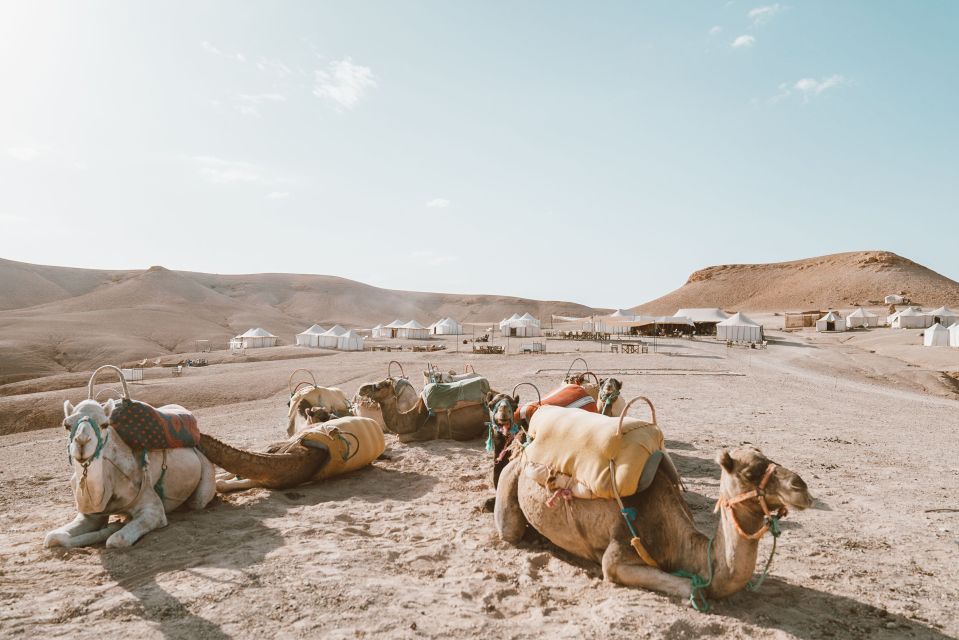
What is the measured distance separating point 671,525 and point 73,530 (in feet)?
17.7

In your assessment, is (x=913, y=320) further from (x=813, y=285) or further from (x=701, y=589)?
(x=701, y=589)

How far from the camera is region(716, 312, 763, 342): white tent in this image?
4897 centimetres

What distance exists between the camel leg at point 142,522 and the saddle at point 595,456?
3.70 meters

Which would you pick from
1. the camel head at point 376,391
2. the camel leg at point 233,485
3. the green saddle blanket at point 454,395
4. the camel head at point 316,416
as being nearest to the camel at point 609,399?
the green saddle blanket at point 454,395

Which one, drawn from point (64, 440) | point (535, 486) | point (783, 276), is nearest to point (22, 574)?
point (535, 486)

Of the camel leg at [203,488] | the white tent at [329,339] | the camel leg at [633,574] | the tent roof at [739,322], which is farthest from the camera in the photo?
the white tent at [329,339]

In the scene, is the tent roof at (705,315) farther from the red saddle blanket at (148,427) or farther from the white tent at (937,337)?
the red saddle blanket at (148,427)

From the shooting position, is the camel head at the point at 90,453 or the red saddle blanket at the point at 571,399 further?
the red saddle blanket at the point at 571,399

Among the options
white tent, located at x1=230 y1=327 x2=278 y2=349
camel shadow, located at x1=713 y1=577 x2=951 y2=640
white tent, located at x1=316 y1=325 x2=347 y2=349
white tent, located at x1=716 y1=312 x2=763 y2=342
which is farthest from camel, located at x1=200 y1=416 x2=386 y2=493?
white tent, located at x1=230 y1=327 x2=278 y2=349

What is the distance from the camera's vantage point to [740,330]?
49781 mm

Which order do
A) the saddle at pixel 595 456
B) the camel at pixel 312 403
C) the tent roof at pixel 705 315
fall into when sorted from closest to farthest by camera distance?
the saddle at pixel 595 456 < the camel at pixel 312 403 < the tent roof at pixel 705 315

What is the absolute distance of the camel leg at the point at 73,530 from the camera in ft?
16.7

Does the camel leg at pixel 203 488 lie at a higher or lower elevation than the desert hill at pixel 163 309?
lower

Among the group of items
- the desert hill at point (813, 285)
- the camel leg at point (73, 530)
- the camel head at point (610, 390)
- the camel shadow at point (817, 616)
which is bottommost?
the camel shadow at point (817, 616)
